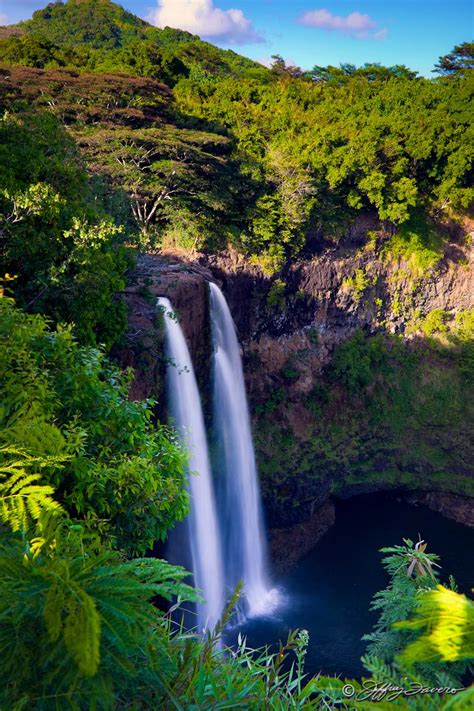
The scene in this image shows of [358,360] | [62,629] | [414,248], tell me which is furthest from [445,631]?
[414,248]

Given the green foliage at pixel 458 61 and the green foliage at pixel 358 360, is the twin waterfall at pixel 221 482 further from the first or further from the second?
the green foliage at pixel 458 61

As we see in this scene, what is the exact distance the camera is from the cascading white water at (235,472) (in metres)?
17.6

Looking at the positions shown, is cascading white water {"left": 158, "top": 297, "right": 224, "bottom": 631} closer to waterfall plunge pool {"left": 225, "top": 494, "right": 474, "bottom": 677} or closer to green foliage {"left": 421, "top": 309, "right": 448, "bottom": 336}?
waterfall plunge pool {"left": 225, "top": 494, "right": 474, "bottom": 677}

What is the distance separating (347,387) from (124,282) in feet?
49.1

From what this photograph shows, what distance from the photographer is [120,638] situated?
86.6 inches

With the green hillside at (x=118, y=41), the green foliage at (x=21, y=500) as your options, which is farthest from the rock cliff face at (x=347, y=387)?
the green foliage at (x=21, y=500)

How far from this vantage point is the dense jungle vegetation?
226 cm

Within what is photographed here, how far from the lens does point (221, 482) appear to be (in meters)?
18.3

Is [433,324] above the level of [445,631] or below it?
below

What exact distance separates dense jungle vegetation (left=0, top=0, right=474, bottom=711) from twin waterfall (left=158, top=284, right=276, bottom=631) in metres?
2.10

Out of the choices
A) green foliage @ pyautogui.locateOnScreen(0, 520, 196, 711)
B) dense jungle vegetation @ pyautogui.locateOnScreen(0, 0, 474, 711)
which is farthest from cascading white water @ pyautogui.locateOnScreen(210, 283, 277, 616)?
green foliage @ pyautogui.locateOnScreen(0, 520, 196, 711)

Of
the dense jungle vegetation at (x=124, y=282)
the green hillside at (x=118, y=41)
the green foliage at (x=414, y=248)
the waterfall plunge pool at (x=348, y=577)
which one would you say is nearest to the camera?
the dense jungle vegetation at (x=124, y=282)

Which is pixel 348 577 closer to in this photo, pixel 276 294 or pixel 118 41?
pixel 276 294

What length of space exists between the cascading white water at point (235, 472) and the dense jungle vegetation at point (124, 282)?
345cm
